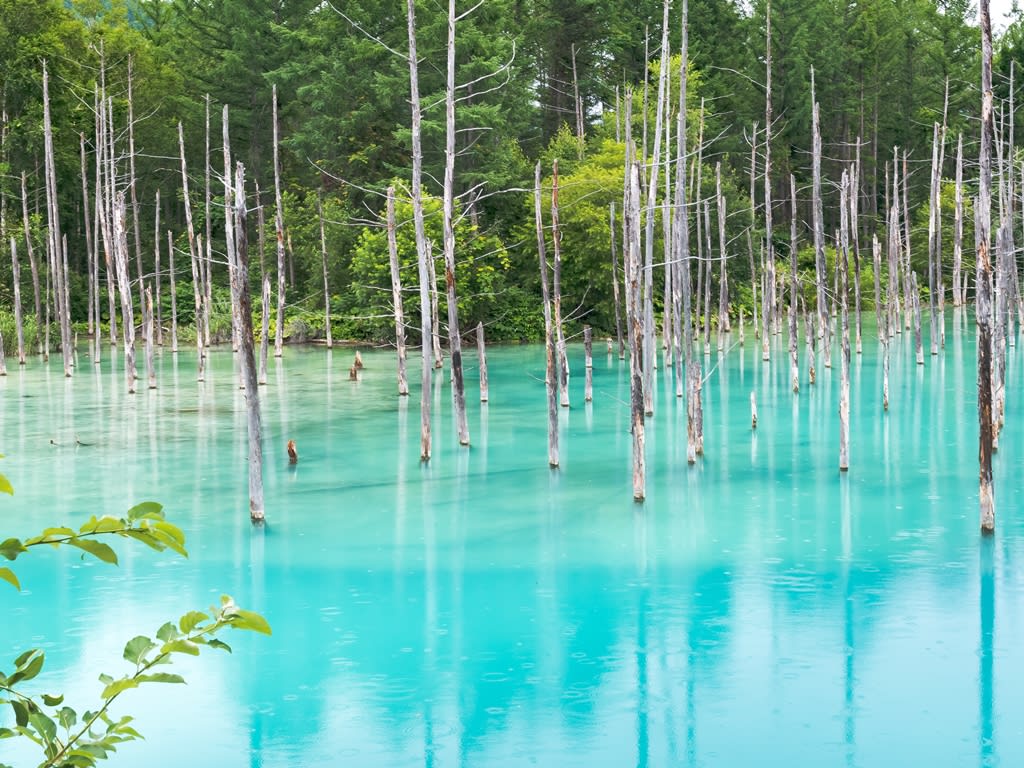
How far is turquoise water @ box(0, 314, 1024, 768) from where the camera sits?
26.1ft

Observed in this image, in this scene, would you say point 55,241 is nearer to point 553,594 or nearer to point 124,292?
point 124,292

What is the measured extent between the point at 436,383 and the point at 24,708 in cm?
2599

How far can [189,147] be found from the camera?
45562 mm

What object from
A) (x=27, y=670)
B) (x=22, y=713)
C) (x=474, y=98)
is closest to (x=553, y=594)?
(x=27, y=670)

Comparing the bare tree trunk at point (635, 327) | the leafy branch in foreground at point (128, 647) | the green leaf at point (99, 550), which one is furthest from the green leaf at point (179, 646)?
the bare tree trunk at point (635, 327)

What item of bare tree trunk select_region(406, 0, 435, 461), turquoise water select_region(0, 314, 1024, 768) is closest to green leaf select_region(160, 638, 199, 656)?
turquoise water select_region(0, 314, 1024, 768)

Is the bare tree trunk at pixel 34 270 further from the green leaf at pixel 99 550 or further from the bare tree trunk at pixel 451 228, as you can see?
the green leaf at pixel 99 550

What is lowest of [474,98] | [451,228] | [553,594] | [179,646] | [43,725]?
[553,594]

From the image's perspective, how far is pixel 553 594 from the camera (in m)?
10.9

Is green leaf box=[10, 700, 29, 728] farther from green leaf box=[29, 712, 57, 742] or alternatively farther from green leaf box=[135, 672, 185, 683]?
green leaf box=[135, 672, 185, 683]

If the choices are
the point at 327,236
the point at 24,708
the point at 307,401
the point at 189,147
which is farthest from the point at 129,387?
the point at 24,708

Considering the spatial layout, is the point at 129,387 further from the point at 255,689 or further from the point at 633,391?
the point at 255,689

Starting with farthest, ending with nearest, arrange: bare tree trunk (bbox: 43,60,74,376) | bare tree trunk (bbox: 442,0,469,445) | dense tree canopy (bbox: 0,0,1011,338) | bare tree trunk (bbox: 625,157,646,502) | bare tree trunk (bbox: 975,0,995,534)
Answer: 1. dense tree canopy (bbox: 0,0,1011,338)
2. bare tree trunk (bbox: 43,60,74,376)
3. bare tree trunk (bbox: 442,0,469,445)
4. bare tree trunk (bbox: 625,157,646,502)
5. bare tree trunk (bbox: 975,0,995,534)

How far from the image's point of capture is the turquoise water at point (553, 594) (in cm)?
795
